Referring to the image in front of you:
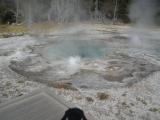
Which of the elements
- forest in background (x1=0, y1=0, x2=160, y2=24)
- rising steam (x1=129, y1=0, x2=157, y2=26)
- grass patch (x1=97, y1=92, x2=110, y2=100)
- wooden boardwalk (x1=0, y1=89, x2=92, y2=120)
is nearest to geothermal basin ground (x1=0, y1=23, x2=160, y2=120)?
grass patch (x1=97, y1=92, x2=110, y2=100)

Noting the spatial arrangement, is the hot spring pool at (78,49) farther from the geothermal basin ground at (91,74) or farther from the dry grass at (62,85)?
the dry grass at (62,85)

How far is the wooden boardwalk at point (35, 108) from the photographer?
3740 mm

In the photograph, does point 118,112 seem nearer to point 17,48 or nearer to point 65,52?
point 65,52

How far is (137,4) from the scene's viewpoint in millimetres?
19984

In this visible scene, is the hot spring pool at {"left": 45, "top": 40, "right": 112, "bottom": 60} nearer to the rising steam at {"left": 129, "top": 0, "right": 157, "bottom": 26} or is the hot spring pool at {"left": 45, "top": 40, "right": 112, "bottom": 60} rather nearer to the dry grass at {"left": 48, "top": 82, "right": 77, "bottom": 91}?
the dry grass at {"left": 48, "top": 82, "right": 77, "bottom": 91}

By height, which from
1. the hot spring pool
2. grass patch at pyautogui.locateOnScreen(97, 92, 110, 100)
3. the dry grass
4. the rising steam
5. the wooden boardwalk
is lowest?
grass patch at pyautogui.locateOnScreen(97, 92, 110, 100)

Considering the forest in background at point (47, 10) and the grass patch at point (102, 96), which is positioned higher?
the forest in background at point (47, 10)

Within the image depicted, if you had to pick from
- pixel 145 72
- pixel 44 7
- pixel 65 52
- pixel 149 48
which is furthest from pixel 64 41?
pixel 44 7

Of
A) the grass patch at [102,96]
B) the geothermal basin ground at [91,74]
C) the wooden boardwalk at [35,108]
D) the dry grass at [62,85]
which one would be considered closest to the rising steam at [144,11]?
the geothermal basin ground at [91,74]

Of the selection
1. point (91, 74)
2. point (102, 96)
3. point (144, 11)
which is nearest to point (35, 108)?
point (102, 96)

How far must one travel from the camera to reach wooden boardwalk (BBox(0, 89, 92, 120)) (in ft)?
12.3

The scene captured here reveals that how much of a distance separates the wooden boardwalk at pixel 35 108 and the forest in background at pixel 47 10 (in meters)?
15.1

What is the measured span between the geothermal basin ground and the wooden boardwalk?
831 mm

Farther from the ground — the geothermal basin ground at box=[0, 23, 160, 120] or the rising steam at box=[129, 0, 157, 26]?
the rising steam at box=[129, 0, 157, 26]
